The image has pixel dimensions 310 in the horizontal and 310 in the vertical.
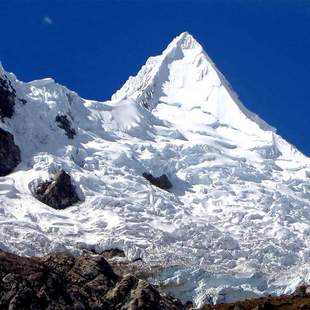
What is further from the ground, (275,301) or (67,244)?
(67,244)

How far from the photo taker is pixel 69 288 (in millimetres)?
140250

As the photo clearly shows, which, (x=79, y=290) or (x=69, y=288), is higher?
(x=79, y=290)

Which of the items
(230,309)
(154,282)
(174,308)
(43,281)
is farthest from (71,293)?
(154,282)

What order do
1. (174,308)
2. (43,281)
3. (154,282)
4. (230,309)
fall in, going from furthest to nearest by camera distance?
(154,282), (174,308), (43,281), (230,309)

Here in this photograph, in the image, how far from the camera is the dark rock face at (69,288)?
433 feet

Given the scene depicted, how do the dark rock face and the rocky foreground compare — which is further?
the dark rock face

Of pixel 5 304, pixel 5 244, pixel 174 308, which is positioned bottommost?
pixel 5 304

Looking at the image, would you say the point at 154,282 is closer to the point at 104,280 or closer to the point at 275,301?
the point at 104,280

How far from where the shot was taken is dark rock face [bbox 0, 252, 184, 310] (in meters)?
132

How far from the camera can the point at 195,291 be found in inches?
7480

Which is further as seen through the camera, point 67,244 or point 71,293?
point 67,244

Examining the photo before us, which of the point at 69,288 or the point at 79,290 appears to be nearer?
the point at 69,288

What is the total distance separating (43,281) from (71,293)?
4.43 m

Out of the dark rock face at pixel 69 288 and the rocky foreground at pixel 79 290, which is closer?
the rocky foreground at pixel 79 290
